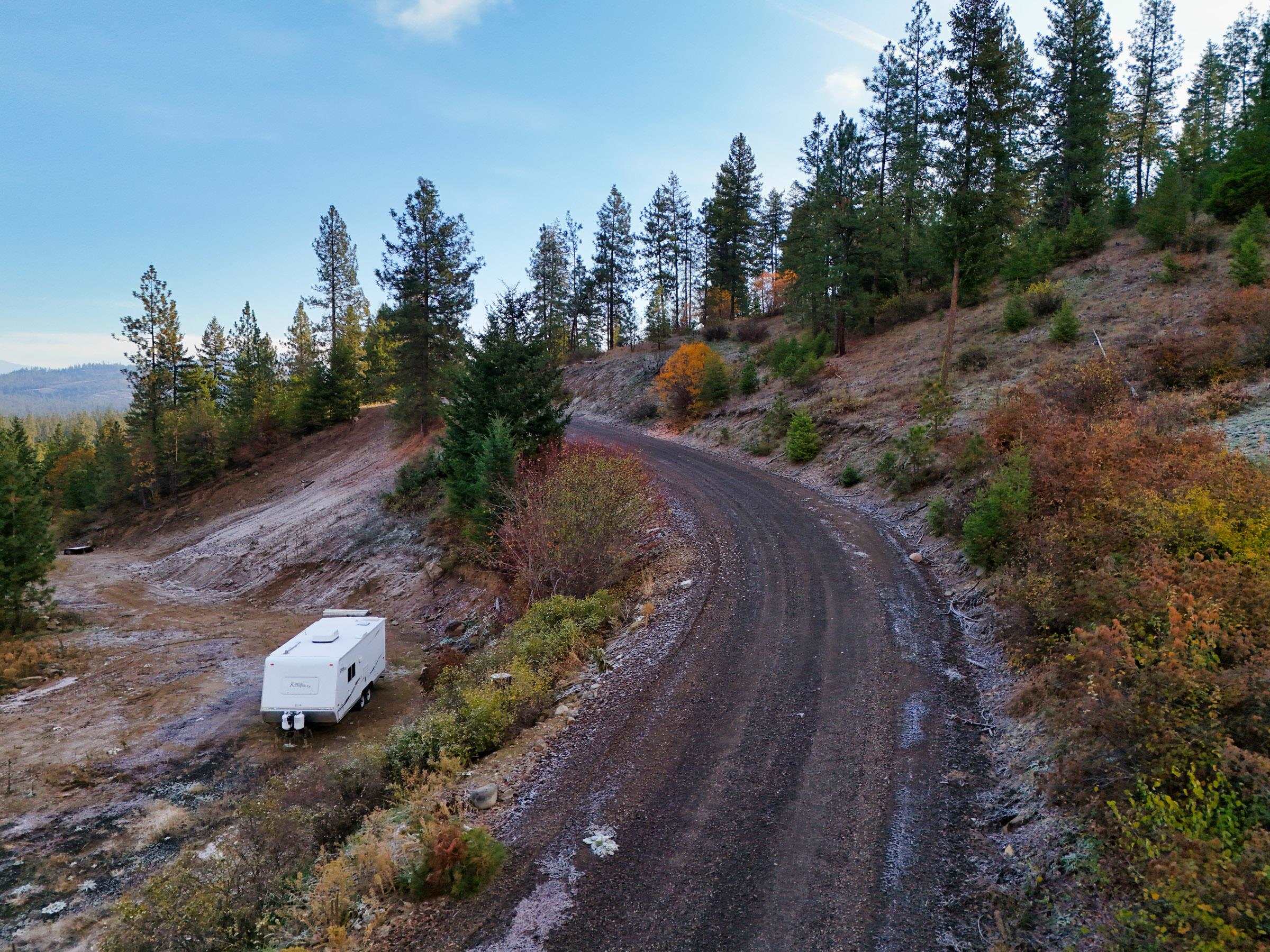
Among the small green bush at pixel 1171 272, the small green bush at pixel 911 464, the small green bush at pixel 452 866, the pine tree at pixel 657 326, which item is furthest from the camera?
the pine tree at pixel 657 326

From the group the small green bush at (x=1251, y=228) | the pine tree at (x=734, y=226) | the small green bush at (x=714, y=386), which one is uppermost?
the pine tree at (x=734, y=226)

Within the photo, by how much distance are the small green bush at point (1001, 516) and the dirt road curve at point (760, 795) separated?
135 centimetres

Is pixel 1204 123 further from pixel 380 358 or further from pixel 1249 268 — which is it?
pixel 380 358

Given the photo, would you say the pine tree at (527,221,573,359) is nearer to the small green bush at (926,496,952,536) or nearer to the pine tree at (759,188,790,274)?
the pine tree at (759,188,790,274)

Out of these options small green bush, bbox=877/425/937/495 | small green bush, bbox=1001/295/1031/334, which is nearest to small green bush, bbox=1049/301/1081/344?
small green bush, bbox=1001/295/1031/334

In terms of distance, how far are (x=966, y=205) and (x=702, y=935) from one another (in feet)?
81.4

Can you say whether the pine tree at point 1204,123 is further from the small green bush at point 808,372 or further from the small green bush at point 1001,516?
the small green bush at point 1001,516

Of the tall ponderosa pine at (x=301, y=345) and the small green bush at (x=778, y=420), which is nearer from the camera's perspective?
the small green bush at (x=778, y=420)

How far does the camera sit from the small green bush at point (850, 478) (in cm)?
2067

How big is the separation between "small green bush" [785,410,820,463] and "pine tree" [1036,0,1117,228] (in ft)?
76.0

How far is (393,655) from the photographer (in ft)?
59.2

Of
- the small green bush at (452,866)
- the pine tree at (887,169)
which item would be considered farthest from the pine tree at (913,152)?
the small green bush at (452,866)

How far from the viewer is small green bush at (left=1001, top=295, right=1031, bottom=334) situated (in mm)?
25547

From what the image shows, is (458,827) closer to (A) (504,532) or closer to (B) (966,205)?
(A) (504,532)
